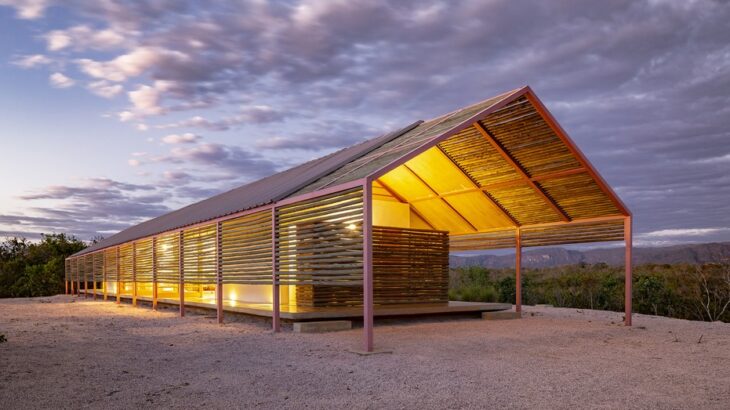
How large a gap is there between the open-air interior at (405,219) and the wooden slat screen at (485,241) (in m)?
0.03

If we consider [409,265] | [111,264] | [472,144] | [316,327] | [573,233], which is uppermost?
[472,144]

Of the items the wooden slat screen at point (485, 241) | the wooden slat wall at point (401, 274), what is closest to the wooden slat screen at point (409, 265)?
the wooden slat wall at point (401, 274)

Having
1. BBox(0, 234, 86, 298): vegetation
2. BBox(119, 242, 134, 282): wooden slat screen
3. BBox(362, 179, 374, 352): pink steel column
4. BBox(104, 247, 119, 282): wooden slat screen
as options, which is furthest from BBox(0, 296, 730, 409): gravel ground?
BBox(0, 234, 86, 298): vegetation

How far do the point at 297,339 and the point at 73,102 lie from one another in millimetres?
8569

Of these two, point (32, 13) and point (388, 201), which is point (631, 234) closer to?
point (388, 201)

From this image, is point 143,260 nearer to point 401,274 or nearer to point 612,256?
point 401,274

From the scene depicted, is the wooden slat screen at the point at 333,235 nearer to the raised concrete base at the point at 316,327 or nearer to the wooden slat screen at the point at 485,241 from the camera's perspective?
the raised concrete base at the point at 316,327

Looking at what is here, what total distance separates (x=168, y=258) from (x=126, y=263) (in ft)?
16.7

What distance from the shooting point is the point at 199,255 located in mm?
13453

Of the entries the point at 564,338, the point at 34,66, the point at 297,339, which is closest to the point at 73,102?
the point at 34,66

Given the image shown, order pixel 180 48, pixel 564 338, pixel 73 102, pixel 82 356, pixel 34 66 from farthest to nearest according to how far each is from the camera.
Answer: pixel 73 102 → pixel 34 66 → pixel 180 48 → pixel 564 338 → pixel 82 356

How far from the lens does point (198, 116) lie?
16688mm

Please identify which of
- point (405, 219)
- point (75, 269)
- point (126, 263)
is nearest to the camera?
point (405, 219)

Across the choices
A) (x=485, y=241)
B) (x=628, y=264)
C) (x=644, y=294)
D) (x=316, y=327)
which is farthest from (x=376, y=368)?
(x=644, y=294)
